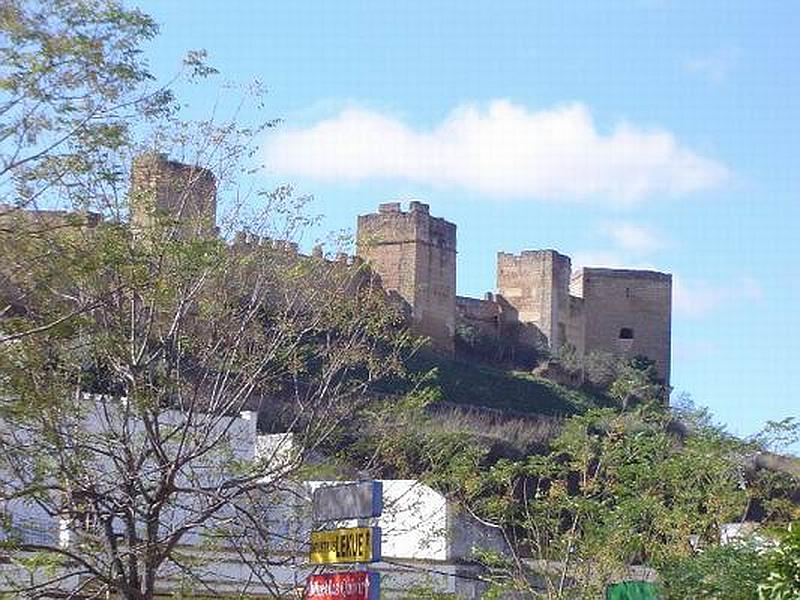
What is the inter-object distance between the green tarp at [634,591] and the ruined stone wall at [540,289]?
1968 inches

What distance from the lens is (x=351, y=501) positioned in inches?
384

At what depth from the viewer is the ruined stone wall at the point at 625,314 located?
69.9 m

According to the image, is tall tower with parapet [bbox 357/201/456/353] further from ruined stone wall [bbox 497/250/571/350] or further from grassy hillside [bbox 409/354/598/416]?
ruined stone wall [bbox 497/250/571/350]

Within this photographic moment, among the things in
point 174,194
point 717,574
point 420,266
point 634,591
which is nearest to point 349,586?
point 717,574

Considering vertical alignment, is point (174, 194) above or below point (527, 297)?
below

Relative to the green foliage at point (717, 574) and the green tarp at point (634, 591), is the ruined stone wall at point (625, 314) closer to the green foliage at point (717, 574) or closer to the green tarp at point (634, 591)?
the green tarp at point (634, 591)

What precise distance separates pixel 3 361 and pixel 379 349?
10185 millimetres

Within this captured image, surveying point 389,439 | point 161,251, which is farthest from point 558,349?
point 161,251

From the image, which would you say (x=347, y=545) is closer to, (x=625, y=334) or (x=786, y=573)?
(x=786, y=573)

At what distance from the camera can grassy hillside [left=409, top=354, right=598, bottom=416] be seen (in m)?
52.3

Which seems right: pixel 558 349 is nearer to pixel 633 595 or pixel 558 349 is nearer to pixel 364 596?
pixel 633 595

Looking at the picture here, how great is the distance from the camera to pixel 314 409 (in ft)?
54.0

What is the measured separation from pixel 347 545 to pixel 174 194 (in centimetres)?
576

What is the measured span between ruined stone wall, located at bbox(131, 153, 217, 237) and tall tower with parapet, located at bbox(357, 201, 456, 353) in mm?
41182
